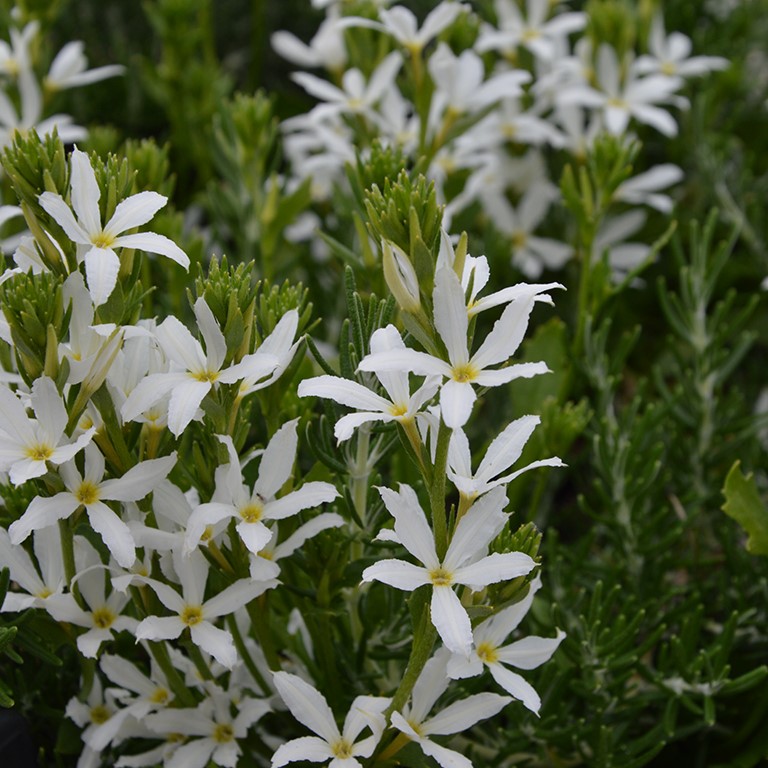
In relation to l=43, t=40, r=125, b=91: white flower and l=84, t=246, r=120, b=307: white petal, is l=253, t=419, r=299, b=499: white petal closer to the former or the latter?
l=84, t=246, r=120, b=307: white petal

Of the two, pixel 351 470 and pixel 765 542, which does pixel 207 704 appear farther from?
Result: pixel 765 542

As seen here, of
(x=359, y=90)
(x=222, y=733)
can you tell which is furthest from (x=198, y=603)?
(x=359, y=90)

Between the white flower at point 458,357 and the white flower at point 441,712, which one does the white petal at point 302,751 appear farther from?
the white flower at point 458,357

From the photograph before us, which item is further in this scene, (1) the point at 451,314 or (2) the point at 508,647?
(2) the point at 508,647

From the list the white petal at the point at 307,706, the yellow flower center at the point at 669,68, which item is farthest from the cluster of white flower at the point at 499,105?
the white petal at the point at 307,706

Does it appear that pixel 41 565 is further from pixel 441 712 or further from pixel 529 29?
pixel 529 29

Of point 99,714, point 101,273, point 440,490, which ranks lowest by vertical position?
point 99,714
